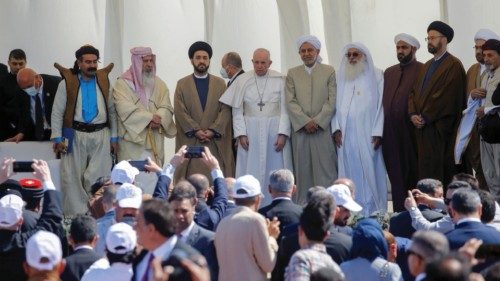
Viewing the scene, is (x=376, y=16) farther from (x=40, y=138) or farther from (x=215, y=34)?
(x=40, y=138)

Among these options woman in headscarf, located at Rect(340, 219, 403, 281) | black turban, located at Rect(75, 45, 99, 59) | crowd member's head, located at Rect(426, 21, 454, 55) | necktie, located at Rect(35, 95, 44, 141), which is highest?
black turban, located at Rect(75, 45, 99, 59)

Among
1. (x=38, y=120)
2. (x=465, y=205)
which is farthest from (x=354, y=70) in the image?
(x=465, y=205)

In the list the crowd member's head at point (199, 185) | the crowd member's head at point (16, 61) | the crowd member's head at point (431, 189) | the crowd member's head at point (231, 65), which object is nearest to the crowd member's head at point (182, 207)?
the crowd member's head at point (199, 185)

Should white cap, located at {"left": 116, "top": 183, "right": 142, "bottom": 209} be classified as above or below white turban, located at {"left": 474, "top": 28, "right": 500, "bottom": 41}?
below

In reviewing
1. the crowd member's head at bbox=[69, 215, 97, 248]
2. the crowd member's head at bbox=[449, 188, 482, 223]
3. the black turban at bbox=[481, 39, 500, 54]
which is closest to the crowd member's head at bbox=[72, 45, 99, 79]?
the black turban at bbox=[481, 39, 500, 54]

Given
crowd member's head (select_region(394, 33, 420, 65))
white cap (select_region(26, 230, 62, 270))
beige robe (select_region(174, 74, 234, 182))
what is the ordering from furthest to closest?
beige robe (select_region(174, 74, 234, 182)) < crowd member's head (select_region(394, 33, 420, 65)) < white cap (select_region(26, 230, 62, 270))

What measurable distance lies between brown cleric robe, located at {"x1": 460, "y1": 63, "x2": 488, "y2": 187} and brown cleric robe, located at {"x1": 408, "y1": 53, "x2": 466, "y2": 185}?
0.13 meters

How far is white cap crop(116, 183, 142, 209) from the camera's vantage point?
9.34 m

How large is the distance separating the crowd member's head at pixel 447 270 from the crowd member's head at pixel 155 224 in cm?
154

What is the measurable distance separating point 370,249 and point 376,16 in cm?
799

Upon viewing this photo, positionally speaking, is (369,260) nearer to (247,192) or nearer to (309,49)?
(247,192)

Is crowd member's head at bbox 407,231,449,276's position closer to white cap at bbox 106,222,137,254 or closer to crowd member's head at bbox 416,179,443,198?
white cap at bbox 106,222,137,254

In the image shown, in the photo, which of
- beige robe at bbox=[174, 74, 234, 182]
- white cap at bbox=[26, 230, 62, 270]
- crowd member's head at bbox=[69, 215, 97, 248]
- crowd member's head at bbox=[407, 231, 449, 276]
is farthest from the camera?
beige robe at bbox=[174, 74, 234, 182]

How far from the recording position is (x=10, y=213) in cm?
909
